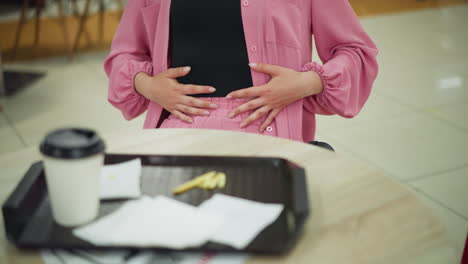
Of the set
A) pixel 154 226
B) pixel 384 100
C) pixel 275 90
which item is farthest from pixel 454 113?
pixel 154 226

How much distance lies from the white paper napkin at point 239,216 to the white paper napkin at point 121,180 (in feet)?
0.47

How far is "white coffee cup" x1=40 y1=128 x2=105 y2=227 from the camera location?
0.82 metres

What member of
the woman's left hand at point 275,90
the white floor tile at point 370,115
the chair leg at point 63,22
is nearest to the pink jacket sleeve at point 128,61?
the woman's left hand at point 275,90

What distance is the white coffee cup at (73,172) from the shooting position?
82cm

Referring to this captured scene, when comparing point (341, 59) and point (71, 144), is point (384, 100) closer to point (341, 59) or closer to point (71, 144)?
point (341, 59)

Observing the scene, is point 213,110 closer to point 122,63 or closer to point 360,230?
point 122,63

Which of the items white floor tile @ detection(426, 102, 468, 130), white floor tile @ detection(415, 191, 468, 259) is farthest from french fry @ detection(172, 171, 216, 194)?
white floor tile @ detection(426, 102, 468, 130)

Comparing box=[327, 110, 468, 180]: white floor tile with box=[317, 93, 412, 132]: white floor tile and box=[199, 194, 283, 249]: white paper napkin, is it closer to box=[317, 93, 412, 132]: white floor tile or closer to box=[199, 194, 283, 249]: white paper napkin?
box=[317, 93, 412, 132]: white floor tile

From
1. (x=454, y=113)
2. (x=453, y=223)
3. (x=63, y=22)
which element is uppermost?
(x=63, y=22)

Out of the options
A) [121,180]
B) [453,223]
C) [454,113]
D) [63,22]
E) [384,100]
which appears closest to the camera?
[121,180]

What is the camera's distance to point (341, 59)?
1473 millimetres

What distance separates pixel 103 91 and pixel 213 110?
2.51 meters

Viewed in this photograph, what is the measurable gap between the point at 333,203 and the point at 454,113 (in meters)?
2.76

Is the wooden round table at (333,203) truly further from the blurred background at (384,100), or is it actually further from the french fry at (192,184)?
the blurred background at (384,100)
